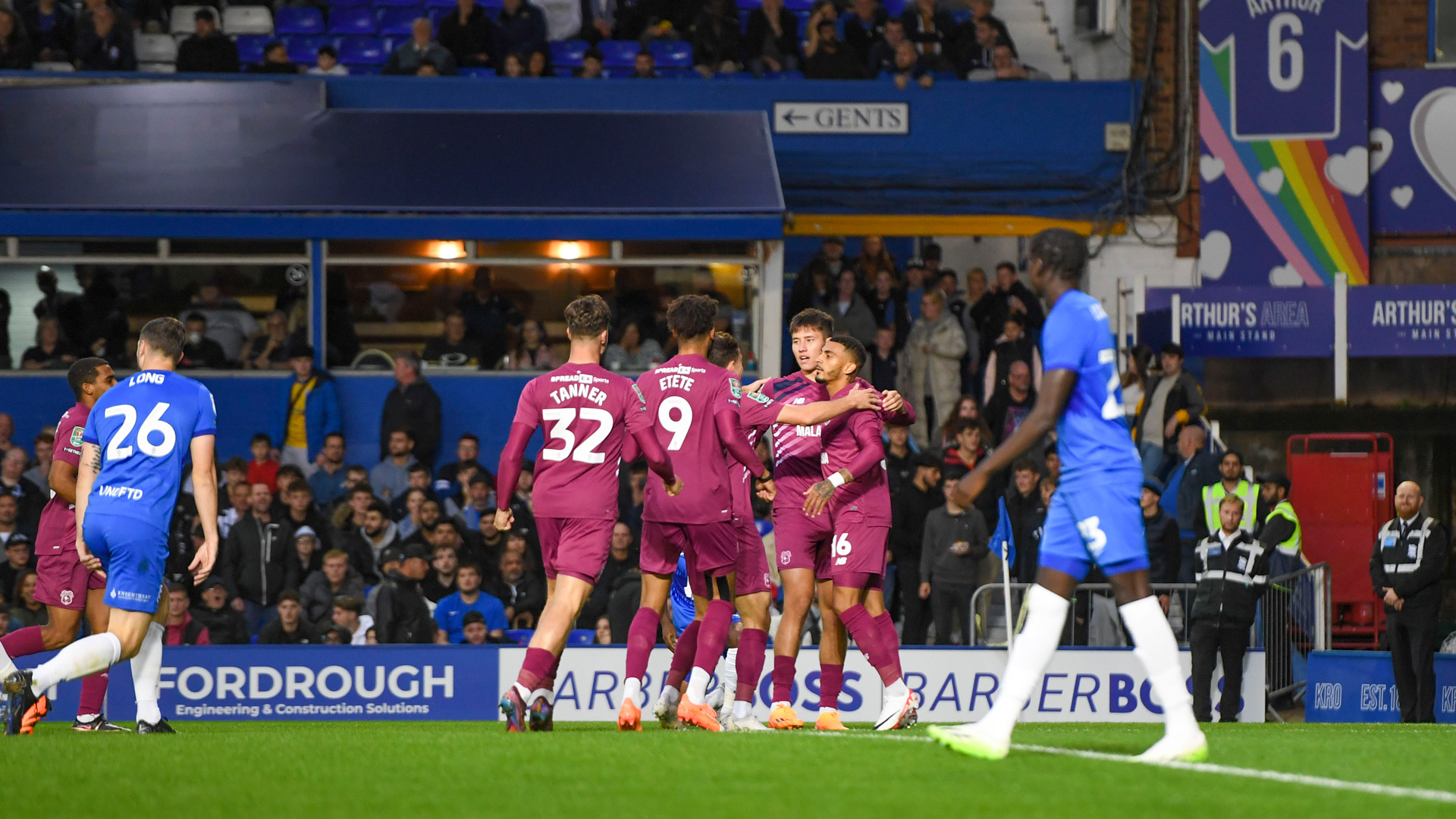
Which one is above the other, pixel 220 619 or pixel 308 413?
pixel 308 413

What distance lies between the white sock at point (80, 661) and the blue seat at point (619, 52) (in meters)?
14.1

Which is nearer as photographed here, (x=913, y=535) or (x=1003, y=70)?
(x=913, y=535)

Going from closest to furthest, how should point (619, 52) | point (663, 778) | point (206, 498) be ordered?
1. point (663, 778)
2. point (206, 498)
3. point (619, 52)

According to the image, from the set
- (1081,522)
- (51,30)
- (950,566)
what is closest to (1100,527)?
(1081,522)

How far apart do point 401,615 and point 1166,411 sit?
26.1 feet

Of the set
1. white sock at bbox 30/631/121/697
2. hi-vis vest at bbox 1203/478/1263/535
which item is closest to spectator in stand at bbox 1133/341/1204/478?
hi-vis vest at bbox 1203/478/1263/535

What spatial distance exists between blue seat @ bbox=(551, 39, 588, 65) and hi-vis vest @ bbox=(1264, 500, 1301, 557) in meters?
10.1

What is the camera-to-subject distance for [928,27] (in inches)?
839

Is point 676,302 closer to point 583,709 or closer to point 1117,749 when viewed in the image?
point 1117,749

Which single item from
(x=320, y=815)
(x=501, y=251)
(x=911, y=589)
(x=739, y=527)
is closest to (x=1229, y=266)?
(x=911, y=589)

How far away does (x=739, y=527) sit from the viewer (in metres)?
9.38

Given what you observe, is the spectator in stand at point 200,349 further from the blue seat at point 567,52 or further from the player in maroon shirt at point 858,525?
the player in maroon shirt at point 858,525

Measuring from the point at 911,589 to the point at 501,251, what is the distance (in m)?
6.18

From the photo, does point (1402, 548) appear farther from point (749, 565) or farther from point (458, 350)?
point (458, 350)
